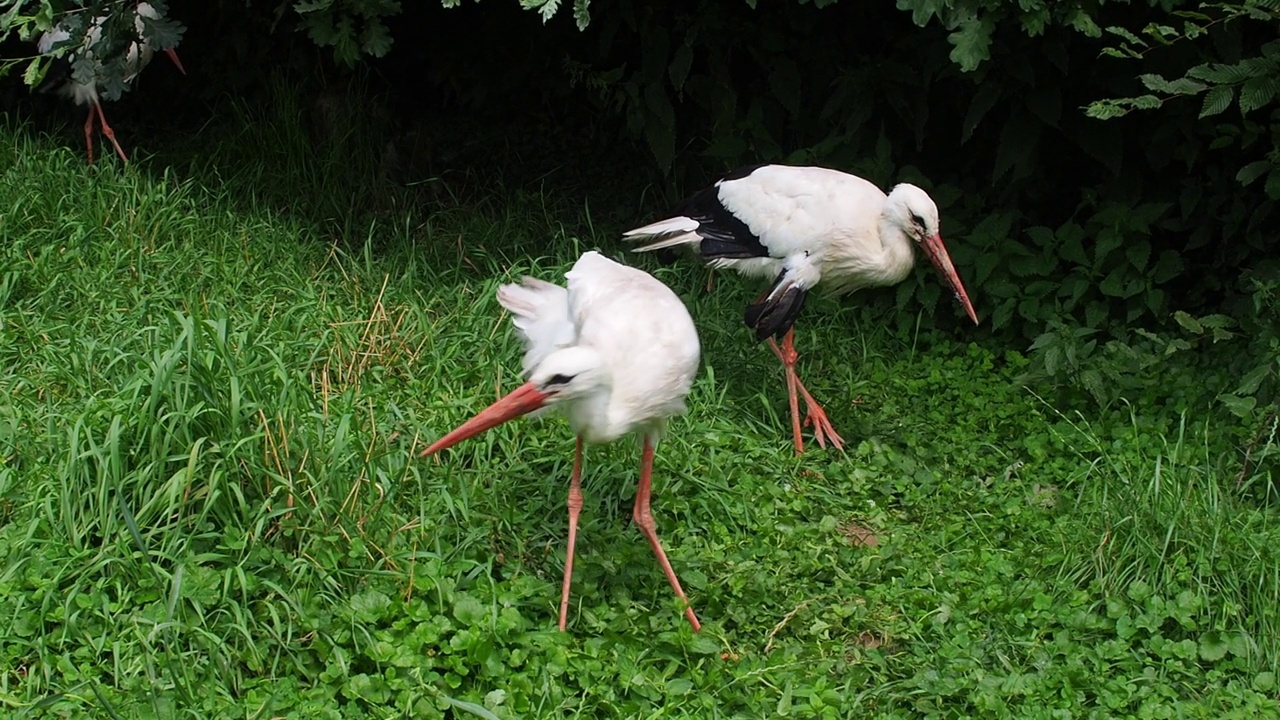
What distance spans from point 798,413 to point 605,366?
1.56 meters

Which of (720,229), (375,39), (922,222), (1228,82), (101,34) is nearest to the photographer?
(1228,82)

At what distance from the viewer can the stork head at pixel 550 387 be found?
123 inches

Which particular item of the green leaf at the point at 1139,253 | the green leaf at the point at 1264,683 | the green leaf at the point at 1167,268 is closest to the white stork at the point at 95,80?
the green leaf at the point at 1139,253

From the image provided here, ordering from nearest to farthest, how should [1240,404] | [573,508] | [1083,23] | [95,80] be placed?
[573,508]
[1240,404]
[1083,23]
[95,80]

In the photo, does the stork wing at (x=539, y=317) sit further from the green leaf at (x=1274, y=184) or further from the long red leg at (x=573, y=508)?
the green leaf at (x=1274, y=184)

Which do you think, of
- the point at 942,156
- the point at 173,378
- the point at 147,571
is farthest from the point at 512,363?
the point at 942,156

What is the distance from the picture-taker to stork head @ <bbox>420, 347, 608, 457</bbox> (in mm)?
3129

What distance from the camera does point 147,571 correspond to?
3086 mm

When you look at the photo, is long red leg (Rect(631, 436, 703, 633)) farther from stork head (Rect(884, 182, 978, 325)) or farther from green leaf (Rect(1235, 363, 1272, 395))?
green leaf (Rect(1235, 363, 1272, 395))

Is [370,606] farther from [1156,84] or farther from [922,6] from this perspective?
[1156,84]

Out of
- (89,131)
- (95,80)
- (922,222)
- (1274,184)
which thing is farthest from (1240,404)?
(89,131)

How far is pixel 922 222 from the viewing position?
4465 millimetres

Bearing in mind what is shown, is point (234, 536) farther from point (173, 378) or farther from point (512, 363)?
point (512, 363)

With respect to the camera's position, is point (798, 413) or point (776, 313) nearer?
point (776, 313)
